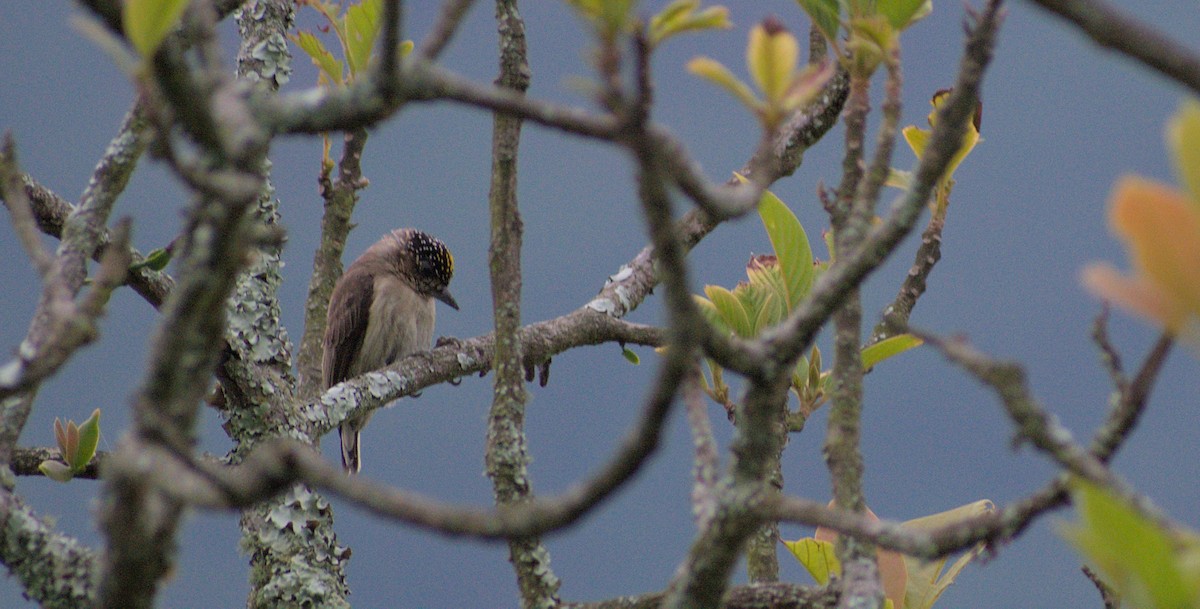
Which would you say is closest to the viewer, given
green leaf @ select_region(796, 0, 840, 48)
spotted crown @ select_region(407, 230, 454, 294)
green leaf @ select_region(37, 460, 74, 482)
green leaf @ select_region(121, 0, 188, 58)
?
green leaf @ select_region(121, 0, 188, 58)

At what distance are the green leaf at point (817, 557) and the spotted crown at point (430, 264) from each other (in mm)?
5949

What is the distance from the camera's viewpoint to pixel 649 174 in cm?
119

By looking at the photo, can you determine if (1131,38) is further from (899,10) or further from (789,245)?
(789,245)

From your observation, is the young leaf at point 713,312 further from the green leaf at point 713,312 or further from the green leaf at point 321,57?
the green leaf at point 321,57

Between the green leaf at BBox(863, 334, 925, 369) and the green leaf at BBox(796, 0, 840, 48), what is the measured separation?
33.0 inches

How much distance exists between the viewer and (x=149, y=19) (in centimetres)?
127

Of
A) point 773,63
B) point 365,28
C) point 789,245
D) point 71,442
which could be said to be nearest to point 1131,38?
point 773,63

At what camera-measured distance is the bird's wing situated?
789 cm

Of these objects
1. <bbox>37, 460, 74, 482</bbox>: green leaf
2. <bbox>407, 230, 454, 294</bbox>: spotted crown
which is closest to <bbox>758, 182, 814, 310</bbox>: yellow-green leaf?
<bbox>37, 460, 74, 482</bbox>: green leaf

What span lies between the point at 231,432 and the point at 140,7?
3258 mm

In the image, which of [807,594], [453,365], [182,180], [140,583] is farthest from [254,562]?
[182,180]

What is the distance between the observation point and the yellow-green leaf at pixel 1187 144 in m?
0.96

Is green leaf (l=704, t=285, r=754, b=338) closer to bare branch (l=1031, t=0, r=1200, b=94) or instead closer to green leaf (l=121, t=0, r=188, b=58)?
bare branch (l=1031, t=0, r=1200, b=94)

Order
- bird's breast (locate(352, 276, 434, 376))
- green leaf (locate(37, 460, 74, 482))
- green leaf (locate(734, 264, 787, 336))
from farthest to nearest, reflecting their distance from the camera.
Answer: bird's breast (locate(352, 276, 434, 376)) → green leaf (locate(37, 460, 74, 482)) → green leaf (locate(734, 264, 787, 336))
